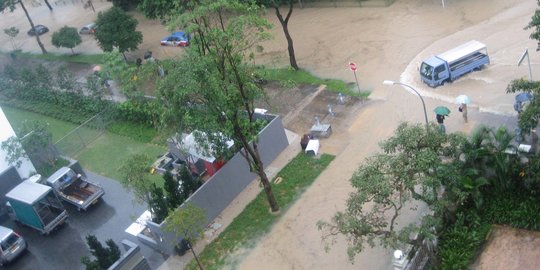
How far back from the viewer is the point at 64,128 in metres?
39.8

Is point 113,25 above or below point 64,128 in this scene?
above

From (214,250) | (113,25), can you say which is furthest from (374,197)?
Answer: (113,25)

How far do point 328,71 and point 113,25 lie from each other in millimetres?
18212

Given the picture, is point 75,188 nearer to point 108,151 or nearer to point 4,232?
point 4,232

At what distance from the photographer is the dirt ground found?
25.0 m

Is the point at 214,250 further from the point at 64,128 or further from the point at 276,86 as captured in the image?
the point at 64,128

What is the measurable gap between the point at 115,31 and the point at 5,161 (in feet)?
53.7

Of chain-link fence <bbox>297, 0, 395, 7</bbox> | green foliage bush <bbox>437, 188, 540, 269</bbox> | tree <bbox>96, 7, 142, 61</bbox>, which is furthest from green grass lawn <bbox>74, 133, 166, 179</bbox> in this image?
chain-link fence <bbox>297, 0, 395, 7</bbox>

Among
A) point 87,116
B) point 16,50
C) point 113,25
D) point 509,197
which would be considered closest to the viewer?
point 509,197

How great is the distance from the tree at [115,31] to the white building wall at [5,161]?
13778 millimetres

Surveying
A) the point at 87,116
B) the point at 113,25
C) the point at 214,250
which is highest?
the point at 113,25

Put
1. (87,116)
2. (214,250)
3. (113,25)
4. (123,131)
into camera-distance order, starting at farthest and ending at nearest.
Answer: (113,25) < (87,116) < (123,131) < (214,250)

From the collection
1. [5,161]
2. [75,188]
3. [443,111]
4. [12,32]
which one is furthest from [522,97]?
[12,32]

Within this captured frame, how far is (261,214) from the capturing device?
27000 mm
